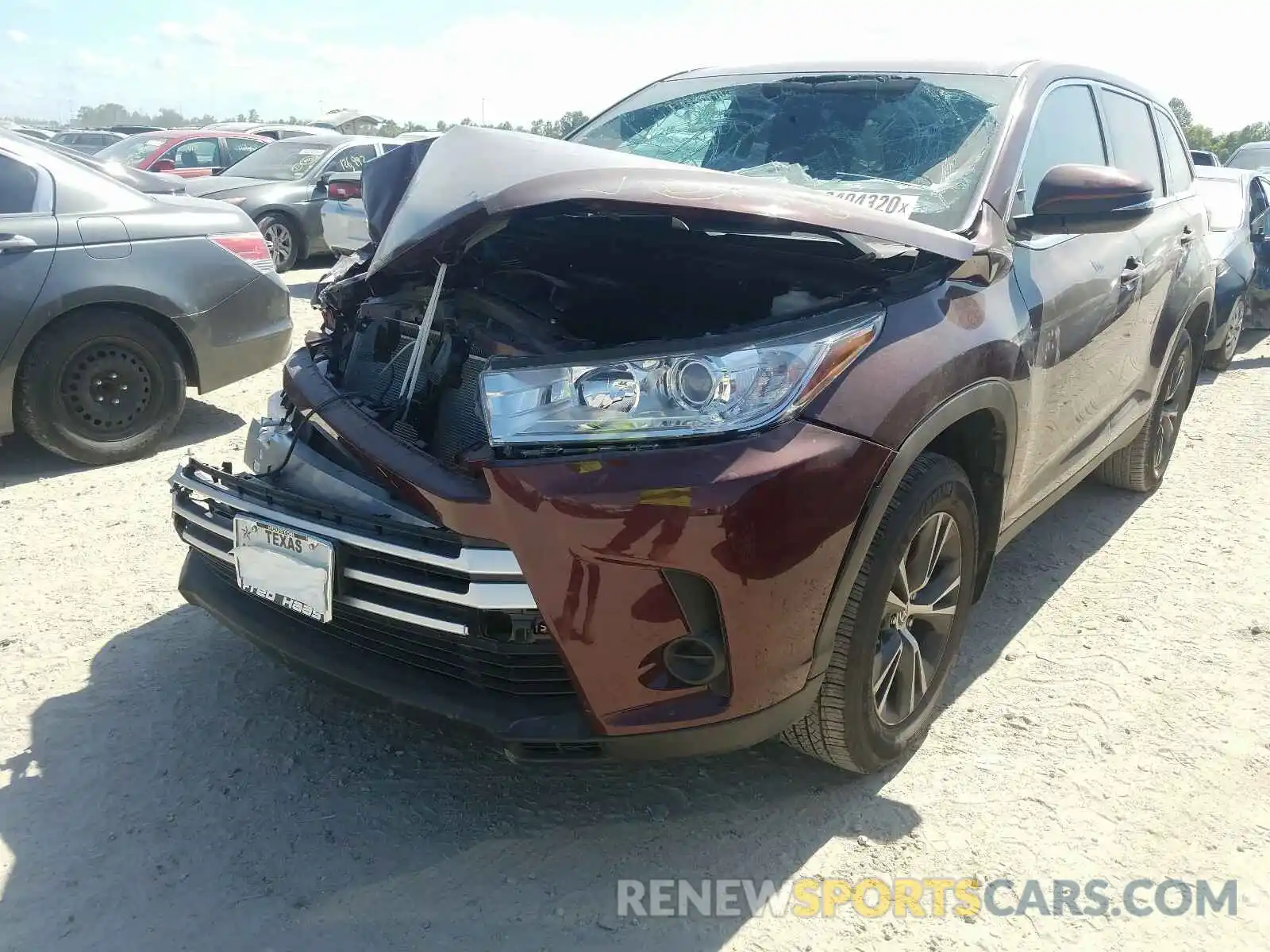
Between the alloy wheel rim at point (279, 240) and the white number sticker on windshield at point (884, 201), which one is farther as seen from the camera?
the alloy wheel rim at point (279, 240)

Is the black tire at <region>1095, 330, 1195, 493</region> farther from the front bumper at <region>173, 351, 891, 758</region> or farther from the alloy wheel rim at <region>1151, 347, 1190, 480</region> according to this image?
the front bumper at <region>173, 351, 891, 758</region>

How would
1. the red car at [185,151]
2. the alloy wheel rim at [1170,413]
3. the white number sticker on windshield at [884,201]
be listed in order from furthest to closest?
the red car at [185,151] → the alloy wheel rim at [1170,413] → the white number sticker on windshield at [884,201]

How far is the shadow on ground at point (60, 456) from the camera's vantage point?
4.61m

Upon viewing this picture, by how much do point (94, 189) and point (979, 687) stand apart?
4355 millimetres

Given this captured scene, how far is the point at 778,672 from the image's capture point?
2.08m

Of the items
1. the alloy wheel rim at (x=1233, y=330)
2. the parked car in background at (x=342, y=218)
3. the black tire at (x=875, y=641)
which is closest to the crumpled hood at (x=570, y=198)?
the black tire at (x=875, y=641)

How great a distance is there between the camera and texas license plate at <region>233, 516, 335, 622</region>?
85.7 inches

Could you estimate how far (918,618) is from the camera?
2547 millimetres

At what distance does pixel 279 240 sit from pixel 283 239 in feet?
0.20

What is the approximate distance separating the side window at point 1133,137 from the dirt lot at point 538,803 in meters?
1.72

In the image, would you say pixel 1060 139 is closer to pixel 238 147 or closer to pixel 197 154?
pixel 197 154

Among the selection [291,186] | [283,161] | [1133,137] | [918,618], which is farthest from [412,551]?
[283,161]

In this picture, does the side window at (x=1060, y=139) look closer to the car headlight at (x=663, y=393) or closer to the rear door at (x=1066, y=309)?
the rear door at (x=1066, y=309)

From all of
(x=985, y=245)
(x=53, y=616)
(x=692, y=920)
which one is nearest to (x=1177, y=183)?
(x=985, y=245)
